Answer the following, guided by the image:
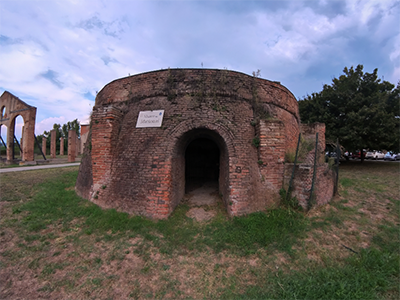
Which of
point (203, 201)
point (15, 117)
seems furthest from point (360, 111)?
point (15, 117)

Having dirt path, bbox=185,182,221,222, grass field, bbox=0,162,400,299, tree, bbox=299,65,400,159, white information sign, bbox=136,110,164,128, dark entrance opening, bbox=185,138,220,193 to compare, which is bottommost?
grass field, bbox=0,162,400,299

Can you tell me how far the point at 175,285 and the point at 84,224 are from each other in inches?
121

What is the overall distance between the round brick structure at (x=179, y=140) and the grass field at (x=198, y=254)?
515 millimetres

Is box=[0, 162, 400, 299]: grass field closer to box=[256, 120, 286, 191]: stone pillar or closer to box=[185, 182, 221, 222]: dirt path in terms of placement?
box=[185, 182, 221, 222]: dirt path

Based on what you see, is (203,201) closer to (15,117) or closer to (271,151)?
(271,151)

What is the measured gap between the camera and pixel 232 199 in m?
4.88

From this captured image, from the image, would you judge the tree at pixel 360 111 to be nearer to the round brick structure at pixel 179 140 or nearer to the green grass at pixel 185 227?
the round brick structure at pixel 179 140

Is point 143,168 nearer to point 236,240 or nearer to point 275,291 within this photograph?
point 236,240

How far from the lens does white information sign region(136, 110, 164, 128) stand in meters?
5.40

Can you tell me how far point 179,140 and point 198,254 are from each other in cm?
283

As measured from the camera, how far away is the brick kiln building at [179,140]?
16.4 feet

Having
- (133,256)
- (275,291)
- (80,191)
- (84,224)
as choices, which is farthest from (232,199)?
(80,191)

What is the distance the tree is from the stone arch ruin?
78.0ft

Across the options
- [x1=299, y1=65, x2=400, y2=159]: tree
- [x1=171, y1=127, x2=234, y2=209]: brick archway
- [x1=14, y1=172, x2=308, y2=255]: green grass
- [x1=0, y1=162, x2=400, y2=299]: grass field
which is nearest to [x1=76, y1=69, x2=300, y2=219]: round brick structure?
[x1=171, y1=127, x2=234, y2=209]: brick archway
